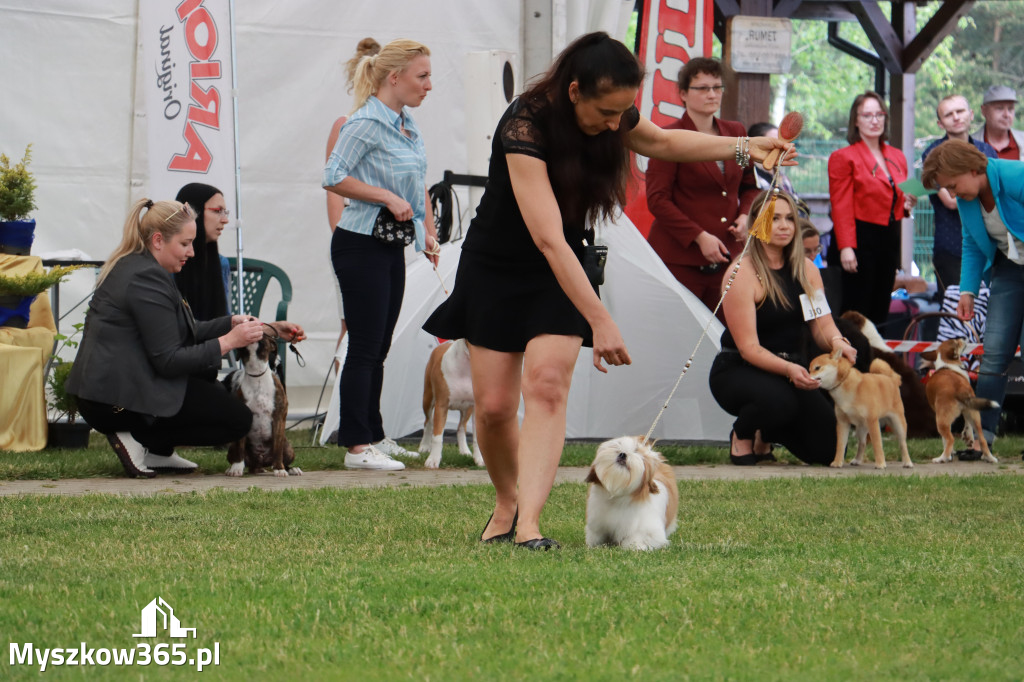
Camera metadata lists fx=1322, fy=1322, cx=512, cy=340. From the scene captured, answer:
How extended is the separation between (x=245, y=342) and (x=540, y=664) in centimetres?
379

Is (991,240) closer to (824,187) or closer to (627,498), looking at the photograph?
(627,498)

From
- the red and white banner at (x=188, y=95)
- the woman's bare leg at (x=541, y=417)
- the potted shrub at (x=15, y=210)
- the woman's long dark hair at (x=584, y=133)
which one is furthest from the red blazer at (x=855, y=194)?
the woman's bare leg at (x=541, y=417)

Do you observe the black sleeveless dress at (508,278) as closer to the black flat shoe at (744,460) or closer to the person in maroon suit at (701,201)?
the black flat shoe at (744,460)

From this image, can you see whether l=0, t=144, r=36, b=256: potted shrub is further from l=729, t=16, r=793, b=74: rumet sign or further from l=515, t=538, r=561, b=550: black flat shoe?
l=729, t=16, r=793, b=74: rumet sign

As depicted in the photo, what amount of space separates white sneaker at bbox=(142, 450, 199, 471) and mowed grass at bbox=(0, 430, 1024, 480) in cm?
7

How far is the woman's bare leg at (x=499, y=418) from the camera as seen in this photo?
3965mm

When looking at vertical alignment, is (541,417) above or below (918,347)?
above

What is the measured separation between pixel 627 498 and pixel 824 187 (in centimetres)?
2366

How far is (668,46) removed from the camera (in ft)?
32.5

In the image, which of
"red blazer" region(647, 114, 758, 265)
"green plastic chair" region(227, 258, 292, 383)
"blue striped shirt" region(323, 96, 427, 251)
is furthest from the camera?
"green plastic chair" region(227, 258, 292, 383)

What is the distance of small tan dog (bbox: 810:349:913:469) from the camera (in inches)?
273

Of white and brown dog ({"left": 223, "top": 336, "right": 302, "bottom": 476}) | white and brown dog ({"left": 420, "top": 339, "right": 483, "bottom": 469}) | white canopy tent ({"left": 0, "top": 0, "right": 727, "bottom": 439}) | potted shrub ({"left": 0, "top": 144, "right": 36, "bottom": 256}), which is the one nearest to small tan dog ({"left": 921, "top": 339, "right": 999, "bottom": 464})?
white and brown dog ({"left": 420, "top": 339, "right": 483, "bottom": 469})

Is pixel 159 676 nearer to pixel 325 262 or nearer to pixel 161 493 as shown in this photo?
pixel 161 493

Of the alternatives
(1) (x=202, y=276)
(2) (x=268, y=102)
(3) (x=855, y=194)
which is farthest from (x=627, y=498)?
(2) (x=268, y=102)
